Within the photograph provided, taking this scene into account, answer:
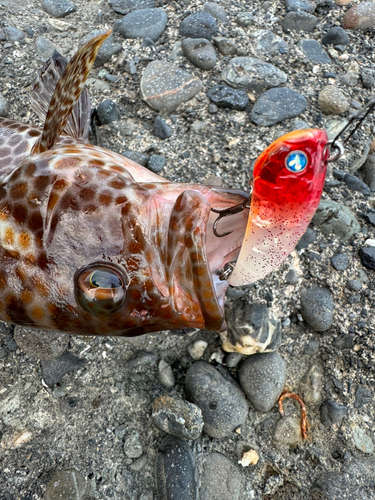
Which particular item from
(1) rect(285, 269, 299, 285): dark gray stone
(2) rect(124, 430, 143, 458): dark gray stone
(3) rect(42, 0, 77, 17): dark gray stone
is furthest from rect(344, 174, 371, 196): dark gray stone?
(3) rect(42, 0, 77, 17): dark gray stone

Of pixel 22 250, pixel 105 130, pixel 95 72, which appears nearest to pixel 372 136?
pixel 105 130

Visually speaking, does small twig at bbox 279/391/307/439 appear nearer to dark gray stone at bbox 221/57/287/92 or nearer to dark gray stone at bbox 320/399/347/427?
dark gray stone at bbox 320/399/347/427

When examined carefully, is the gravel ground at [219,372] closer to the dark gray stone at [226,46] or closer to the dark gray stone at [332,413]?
the dark gray stone at [332,413]

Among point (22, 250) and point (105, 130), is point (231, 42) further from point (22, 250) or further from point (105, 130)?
point (22, 250)

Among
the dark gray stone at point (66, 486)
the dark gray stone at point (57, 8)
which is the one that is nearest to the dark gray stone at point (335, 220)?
the dark gray stone at point (66, 486)

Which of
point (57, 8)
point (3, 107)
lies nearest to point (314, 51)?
point (57, 8)
